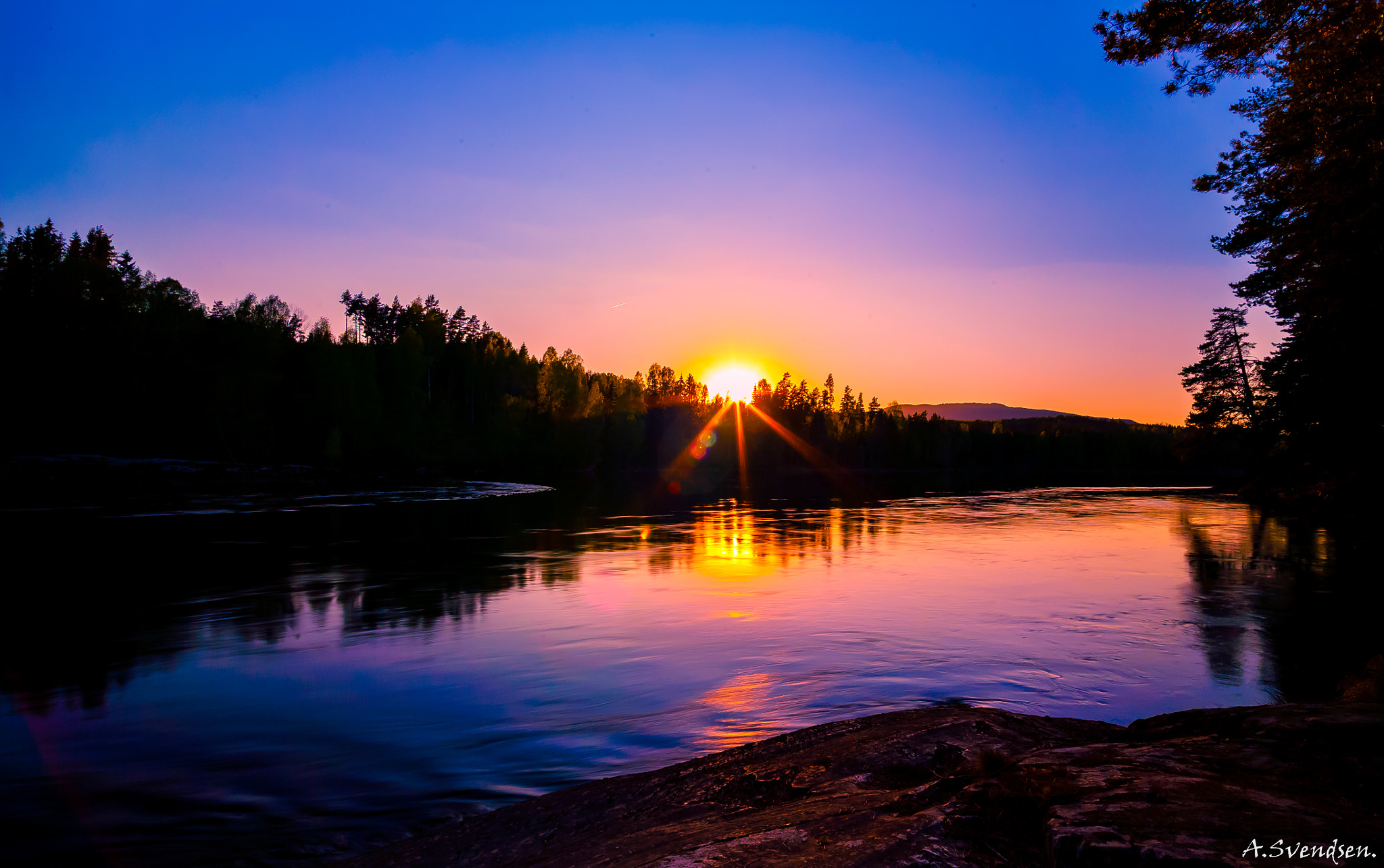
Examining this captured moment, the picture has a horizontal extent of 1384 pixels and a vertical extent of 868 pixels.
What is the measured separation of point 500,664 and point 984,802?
33.2 ft

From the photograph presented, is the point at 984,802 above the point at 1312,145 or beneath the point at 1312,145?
beneath

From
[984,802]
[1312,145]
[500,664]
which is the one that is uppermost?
[1312,145]

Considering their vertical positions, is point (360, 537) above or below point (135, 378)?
below

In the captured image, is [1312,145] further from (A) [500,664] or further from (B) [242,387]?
(B) [242,387]

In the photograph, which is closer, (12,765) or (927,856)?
(927,856)

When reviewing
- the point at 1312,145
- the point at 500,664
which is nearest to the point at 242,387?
the point at 500,664

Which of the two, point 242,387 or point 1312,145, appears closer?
point 1312,145

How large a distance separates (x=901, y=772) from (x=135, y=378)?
93060mm

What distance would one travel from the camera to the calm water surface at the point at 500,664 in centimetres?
782

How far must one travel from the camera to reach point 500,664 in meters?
13.1

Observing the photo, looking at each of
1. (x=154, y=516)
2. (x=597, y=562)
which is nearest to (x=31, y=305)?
(x=154, y=516)

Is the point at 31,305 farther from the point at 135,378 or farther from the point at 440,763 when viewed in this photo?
the point at 440,763

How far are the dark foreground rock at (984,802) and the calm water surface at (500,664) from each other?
5.40 ft

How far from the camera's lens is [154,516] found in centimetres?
4134
